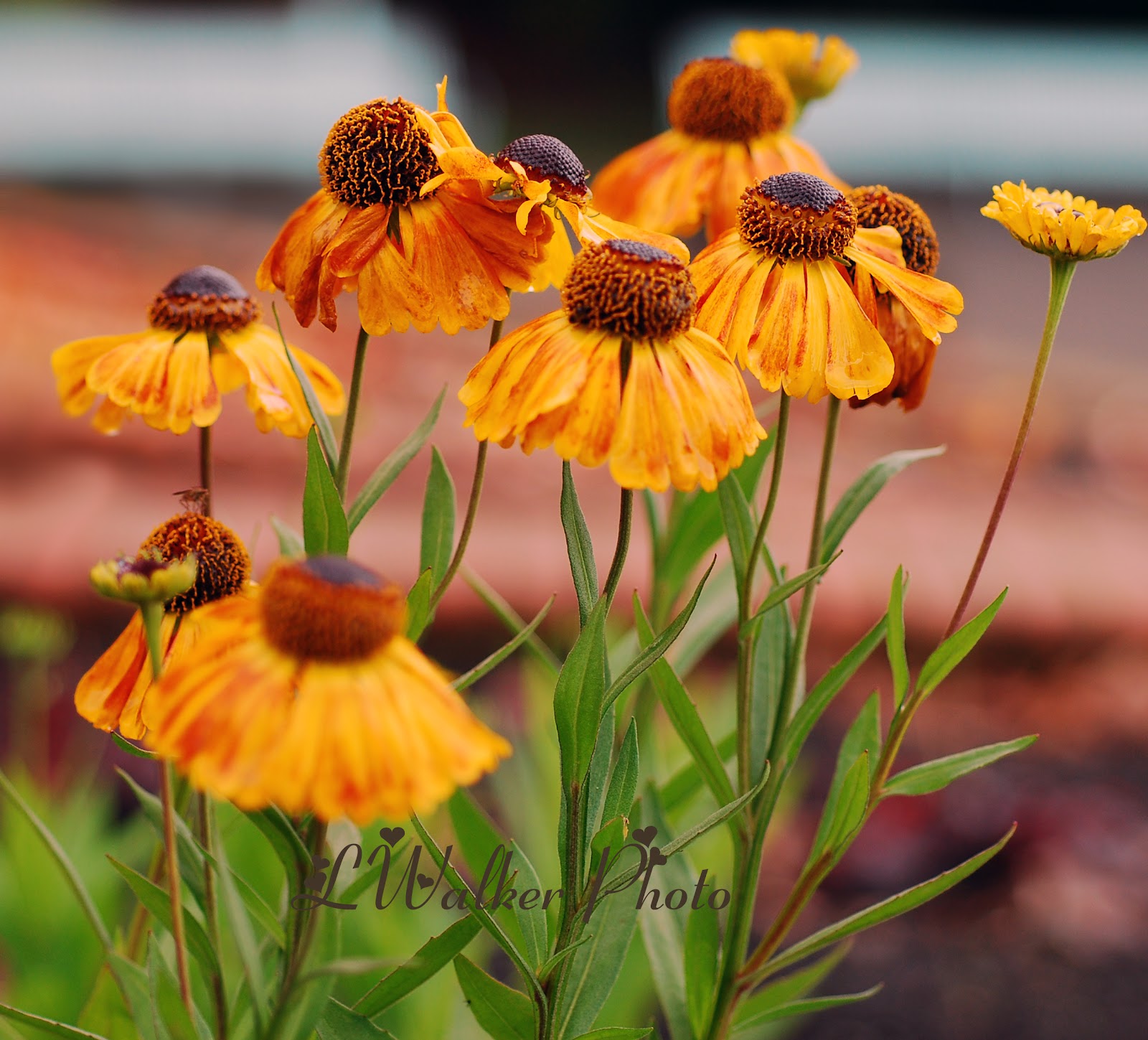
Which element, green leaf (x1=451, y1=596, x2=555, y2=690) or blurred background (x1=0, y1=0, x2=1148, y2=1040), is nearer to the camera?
green leaf (x1=451, y1=596, x2=555, y2=690)

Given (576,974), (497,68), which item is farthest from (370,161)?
(497,68)

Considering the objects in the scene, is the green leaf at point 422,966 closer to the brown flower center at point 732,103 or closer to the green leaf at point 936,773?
the green leaf at point 936,773

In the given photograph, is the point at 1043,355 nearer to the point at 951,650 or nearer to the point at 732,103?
the point at 951,650

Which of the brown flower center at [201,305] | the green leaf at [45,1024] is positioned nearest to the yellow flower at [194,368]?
the brown flower center at [201,305]

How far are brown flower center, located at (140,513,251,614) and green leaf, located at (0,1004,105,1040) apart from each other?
0.54ft

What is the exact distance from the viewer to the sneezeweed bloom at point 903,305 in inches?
21.8

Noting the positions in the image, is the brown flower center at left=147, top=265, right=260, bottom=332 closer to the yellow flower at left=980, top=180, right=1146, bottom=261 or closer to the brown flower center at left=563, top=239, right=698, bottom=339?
the brown flower center at left=563, top=239, right=698, bottom=339

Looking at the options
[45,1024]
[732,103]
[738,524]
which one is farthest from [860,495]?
[45,1024]

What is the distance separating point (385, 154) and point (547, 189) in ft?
0.31

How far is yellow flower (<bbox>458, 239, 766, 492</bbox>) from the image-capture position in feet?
1.39

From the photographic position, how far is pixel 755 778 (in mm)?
609

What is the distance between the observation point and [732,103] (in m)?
0.75

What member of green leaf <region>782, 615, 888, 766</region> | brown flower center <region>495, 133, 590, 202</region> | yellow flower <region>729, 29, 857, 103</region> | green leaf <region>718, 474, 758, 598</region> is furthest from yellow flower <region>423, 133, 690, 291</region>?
yellow flower <region>729, 29, 857, 103</region>

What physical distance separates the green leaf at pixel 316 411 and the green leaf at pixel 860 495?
0.79ft
